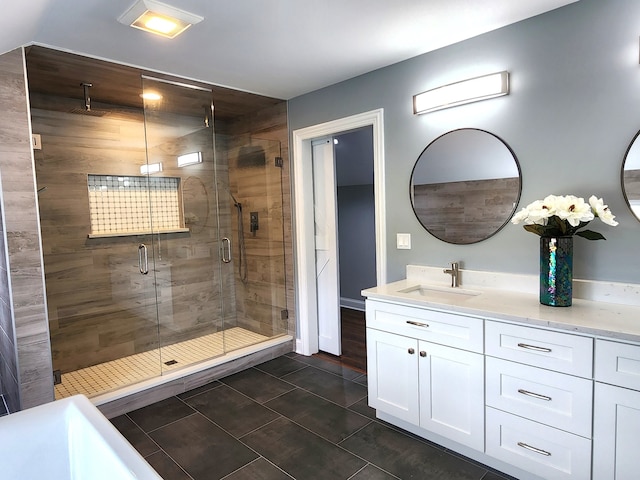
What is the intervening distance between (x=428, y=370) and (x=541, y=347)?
654mm

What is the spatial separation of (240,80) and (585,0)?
2340 millimetres

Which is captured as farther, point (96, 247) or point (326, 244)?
point (326, 244)

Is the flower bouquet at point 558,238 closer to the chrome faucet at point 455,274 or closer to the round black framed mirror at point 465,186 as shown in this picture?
the round black framed mirror at point 465,186

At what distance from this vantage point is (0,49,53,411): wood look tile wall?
2.33 meters

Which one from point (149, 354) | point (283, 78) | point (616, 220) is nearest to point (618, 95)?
point (616, 220)

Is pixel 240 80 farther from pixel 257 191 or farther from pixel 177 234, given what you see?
pixel 177 234

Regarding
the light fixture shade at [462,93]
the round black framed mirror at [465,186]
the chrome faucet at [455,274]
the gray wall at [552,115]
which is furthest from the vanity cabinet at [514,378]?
the light fixture shade at [462,93]

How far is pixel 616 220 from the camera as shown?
205cm

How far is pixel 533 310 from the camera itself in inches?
78.3

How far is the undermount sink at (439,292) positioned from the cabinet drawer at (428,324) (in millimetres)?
150

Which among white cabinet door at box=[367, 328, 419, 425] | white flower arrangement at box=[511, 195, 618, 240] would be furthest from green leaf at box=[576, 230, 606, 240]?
white cabinet door at box=[367, 328, 419, 425]

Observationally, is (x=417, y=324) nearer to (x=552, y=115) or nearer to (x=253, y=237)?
(x=552, y=115)

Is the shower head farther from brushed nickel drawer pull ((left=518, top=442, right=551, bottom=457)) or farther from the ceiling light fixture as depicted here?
brushed nickel drawer pull ((left=518, top=442, right=551, bottom=457))

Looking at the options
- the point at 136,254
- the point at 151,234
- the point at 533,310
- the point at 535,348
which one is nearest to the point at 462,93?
the point at 533,310
